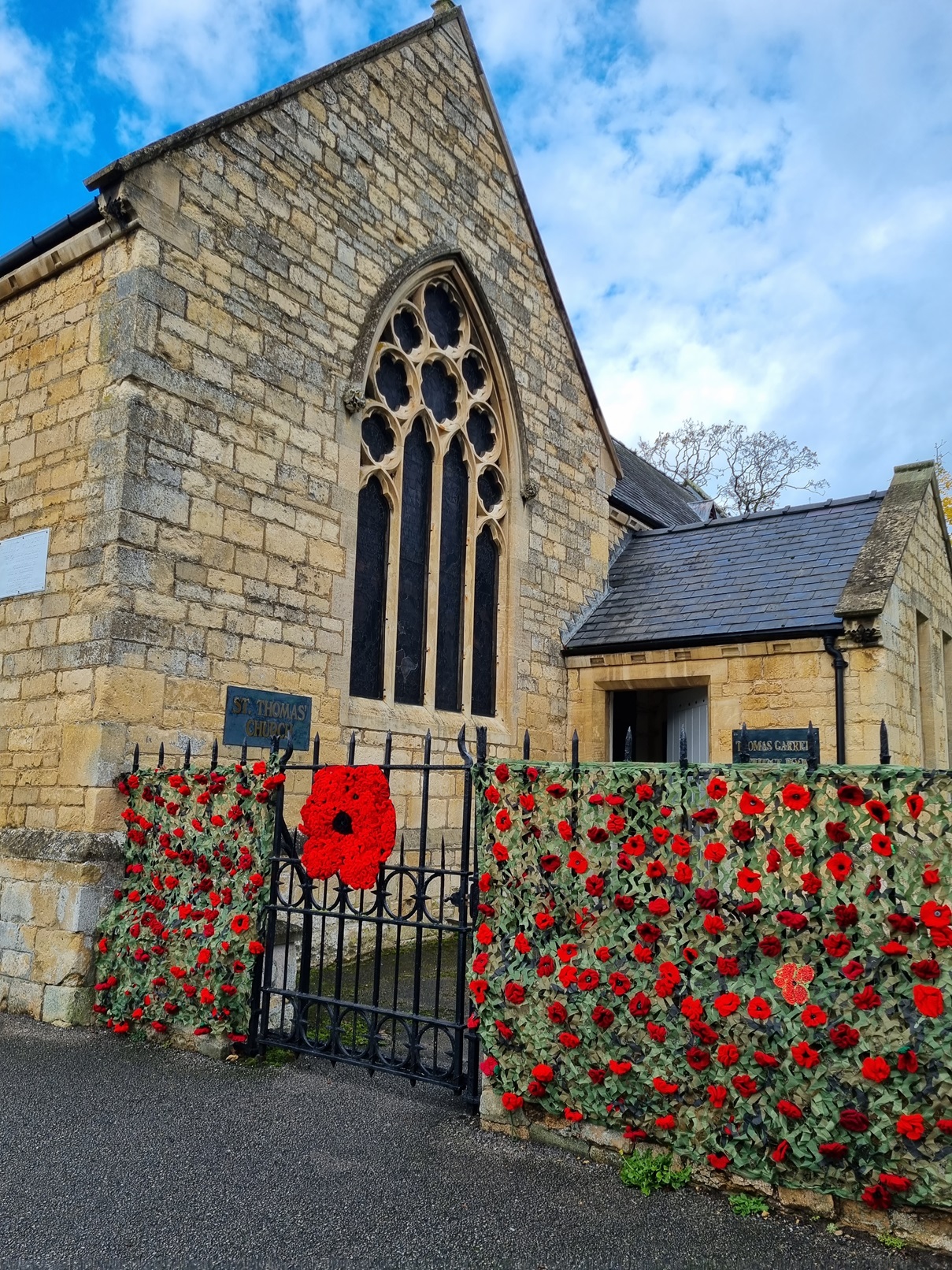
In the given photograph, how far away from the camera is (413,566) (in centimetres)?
927

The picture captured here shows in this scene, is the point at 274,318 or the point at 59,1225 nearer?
the point at 59,1225

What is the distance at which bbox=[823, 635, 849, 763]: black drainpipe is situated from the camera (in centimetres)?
883

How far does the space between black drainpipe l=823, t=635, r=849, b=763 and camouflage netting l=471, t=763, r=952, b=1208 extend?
18.0 feet

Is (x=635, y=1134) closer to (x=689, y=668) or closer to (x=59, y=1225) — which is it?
(x=59, y=1225)

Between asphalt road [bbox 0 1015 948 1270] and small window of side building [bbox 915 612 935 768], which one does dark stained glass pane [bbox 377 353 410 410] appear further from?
asphalt road [bbox 0 1015 948 1270]

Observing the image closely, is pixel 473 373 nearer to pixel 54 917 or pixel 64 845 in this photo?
pixel 64 845

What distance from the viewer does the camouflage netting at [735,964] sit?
10.5 ft

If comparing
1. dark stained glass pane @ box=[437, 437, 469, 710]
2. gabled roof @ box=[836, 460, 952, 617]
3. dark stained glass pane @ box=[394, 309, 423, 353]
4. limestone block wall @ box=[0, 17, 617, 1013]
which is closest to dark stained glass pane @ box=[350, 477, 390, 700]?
limestone block wall @ box=[0, 17, 617, 1013]

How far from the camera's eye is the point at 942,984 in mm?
3164

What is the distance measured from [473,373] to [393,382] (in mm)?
1424

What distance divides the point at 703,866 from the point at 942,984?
90cm

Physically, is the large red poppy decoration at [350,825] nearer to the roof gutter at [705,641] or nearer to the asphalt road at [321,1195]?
the asphalt road at [321,1195]

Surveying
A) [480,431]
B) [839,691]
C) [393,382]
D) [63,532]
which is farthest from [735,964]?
[480,431]

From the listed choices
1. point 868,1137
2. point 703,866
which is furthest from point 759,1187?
point 703,866
